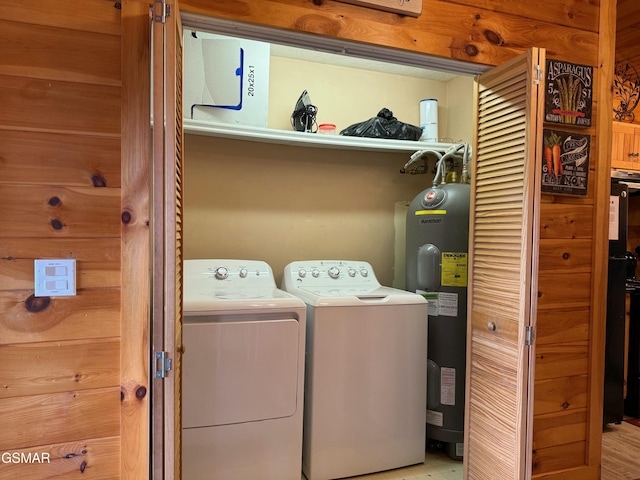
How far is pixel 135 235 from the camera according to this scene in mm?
1351

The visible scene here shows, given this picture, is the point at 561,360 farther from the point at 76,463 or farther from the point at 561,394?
the point at 76,463

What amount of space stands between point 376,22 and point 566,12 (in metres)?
0.96

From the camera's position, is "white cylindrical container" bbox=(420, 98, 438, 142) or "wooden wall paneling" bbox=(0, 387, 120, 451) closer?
"wooden wall paneling" bbox=(0, 387, 120, 451)

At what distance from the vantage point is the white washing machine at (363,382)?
217cm

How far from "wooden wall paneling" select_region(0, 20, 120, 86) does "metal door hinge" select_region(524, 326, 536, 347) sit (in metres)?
1.61

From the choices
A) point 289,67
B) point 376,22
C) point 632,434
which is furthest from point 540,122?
point 632,434

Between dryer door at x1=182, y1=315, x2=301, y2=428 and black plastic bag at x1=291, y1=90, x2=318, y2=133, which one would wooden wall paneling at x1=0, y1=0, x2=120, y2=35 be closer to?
dryer door at x1=182, y1=315, x2=301, y2=428

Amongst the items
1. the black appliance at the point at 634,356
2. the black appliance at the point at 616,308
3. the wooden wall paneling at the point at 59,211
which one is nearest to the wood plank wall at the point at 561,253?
the black appliance at the point at 616,308

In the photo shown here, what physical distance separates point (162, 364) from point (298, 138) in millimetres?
1801

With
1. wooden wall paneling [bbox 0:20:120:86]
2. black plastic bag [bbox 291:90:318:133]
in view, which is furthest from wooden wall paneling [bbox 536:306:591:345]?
wooden wall paneling [bbox 0:20:120:86]

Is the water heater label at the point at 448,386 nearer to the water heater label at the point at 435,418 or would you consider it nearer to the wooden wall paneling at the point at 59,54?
the water heater label at the point at 435,418

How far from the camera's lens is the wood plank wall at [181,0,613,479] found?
181 centimetres

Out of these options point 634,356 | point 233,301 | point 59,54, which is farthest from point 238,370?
point 634,356

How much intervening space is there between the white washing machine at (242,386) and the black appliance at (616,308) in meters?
2.05
